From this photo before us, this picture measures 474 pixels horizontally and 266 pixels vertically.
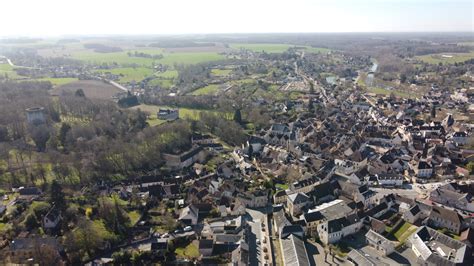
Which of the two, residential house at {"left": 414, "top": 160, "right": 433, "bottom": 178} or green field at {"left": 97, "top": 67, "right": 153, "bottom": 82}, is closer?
residential house at {"left": 414, "top": 160, "right": 433, "bottom": 178}

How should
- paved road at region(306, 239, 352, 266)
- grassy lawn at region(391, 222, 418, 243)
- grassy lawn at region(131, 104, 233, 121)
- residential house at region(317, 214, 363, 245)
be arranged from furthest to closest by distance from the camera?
grassy lawn at region(131, 104, 233, 121) → grassy lawn at region(391, 222, 418, 243) → residential house at region(317, 214, 363, 245) → paved road at region(306, 239, 352, 266)

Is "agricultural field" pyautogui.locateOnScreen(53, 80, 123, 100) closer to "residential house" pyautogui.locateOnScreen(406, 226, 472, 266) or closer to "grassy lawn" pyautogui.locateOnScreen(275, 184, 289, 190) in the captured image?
"grassy lawn" pyautogui.locateOnScreen(275, 184, 289, 190)

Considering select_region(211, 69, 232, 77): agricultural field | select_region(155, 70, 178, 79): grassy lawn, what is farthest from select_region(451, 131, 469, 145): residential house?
select_region(155, 70, 178, 79): grassy lawn

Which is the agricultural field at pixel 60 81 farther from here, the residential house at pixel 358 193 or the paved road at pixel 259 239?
the residential house at pixel 358 193

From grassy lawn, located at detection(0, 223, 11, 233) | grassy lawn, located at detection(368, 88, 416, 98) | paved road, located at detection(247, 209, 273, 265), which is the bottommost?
grassy lawn, located at detection(0, 223, 11, 233)

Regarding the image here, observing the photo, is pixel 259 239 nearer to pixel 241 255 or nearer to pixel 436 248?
pixel 241 255
